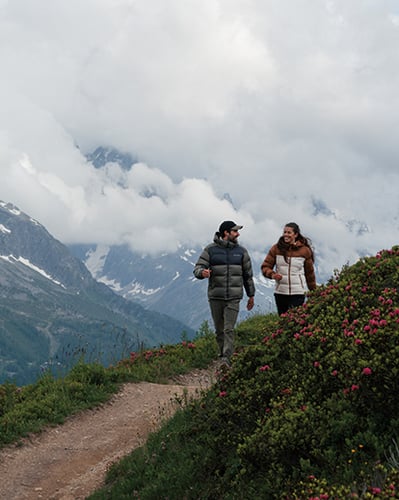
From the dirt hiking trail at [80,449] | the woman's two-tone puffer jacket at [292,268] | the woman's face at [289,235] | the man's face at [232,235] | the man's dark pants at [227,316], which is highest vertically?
the woman's face at [289,235]

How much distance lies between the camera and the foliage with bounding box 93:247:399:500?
5016mm

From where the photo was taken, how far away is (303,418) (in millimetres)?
5703

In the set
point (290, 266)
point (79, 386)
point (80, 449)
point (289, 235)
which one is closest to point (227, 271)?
point (290, 266)

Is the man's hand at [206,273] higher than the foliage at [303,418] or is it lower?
higher

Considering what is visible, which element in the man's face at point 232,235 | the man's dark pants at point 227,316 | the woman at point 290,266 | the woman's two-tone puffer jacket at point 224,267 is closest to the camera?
the woman at point 290,266

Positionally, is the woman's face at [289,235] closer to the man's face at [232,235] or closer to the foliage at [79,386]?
the man's face at [232,235]

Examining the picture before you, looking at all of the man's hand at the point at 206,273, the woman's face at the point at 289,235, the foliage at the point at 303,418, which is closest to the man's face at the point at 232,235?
the man's hand at the point at 206,273

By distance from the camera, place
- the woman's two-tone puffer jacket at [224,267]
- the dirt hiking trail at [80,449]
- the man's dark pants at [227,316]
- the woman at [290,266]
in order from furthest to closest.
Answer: the man's dark pants at [227,316] < the woman's two-tone puffer jacket at [224,267] < the woman at [290,266] < the dirt hiking trail at [80,449]

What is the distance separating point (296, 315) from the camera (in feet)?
27.3

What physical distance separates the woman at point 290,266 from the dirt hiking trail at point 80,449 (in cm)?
236

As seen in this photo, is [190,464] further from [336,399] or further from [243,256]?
[243,256]

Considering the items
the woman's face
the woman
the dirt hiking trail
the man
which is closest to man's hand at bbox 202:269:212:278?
the man

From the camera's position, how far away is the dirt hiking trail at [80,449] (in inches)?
338

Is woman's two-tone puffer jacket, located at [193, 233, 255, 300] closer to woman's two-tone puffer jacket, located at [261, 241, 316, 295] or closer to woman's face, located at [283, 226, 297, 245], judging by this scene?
woman's two-tone puffer jacket, located at [261, 241, 316, 295]
